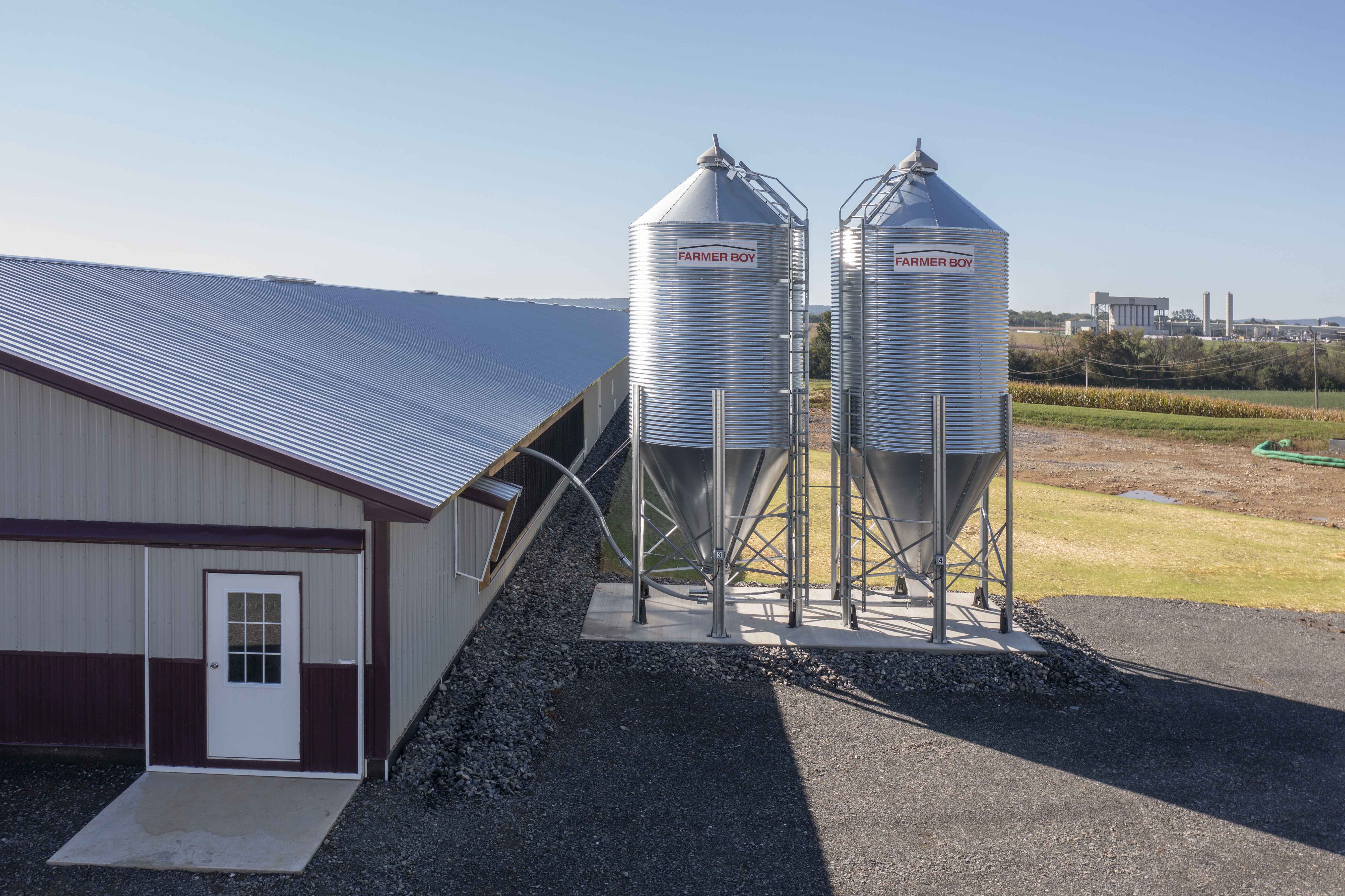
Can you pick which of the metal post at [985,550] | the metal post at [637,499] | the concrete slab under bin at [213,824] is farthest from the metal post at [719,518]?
the concrete slab under bin at [213,824]

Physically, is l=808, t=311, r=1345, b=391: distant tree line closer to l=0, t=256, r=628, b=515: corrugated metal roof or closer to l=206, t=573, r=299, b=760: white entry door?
l=0, t=256, r=628, b=515: corrugated metal roof

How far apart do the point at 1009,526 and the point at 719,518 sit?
427 cm

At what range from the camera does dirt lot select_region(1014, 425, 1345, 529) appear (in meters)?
27.5

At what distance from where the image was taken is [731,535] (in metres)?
14.8

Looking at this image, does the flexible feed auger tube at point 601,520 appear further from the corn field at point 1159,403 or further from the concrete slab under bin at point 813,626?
the corn field at point 1159,403

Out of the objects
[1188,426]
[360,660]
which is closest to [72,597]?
[360,660]

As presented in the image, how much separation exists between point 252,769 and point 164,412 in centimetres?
356

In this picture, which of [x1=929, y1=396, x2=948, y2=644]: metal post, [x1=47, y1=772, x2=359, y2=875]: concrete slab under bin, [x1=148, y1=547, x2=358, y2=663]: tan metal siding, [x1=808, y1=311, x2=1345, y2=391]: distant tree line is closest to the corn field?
[x1=808, y1=311, x2=1345, y2=391]: distant tree line

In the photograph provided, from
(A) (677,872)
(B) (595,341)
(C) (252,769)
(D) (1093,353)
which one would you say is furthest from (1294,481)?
(D) (1093,353)

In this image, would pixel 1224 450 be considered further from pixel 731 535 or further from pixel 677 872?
pixel 677 872

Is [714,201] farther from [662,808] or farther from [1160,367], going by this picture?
[1160,367]

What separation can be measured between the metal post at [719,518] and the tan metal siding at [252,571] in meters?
5.96

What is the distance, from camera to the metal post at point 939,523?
13.7m

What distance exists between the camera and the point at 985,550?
1448 cm
